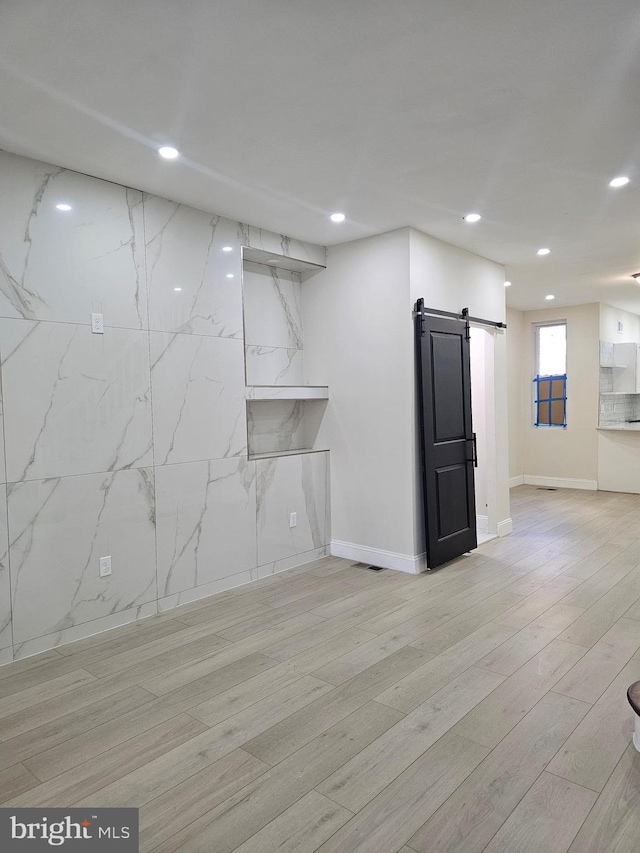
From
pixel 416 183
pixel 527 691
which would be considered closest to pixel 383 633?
pixel 527 691

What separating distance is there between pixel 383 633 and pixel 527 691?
95 centimetres

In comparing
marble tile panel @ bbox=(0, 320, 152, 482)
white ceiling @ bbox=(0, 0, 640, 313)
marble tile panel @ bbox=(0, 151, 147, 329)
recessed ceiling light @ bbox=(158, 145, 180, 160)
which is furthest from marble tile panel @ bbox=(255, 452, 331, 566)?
recessed ceiling light @ bbox=(158, 145, 180, 160)

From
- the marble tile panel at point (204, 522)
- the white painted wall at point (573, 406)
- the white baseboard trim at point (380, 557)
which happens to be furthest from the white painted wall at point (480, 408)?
the white painted wall at point (573, 406)

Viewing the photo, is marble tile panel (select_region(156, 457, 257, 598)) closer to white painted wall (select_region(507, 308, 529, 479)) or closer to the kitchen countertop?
white painted wall (select_region(507, 308, 529, 479))

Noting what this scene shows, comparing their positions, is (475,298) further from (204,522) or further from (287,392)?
(204,522)

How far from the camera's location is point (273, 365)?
511cm

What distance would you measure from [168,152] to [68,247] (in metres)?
0.86

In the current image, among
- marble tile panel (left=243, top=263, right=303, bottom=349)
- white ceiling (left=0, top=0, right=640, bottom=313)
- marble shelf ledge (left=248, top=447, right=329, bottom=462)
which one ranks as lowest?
marble shelf ledge (left=248, top=447, right=329, bottom=462)

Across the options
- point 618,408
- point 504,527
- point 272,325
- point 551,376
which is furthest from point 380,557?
point 618,408

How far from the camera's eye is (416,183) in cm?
359

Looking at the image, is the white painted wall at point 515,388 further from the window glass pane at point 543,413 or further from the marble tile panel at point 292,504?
the marble tile panel at point 292,504

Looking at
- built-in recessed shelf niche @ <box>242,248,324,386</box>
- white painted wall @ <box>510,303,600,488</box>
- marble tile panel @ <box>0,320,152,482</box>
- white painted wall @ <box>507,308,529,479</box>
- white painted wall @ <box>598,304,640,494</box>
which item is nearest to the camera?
marble tile panel @ <box>0,320,152,482</box>

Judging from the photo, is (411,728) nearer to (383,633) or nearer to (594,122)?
(383,633)

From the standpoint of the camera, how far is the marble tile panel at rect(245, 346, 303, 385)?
4.93 metres
